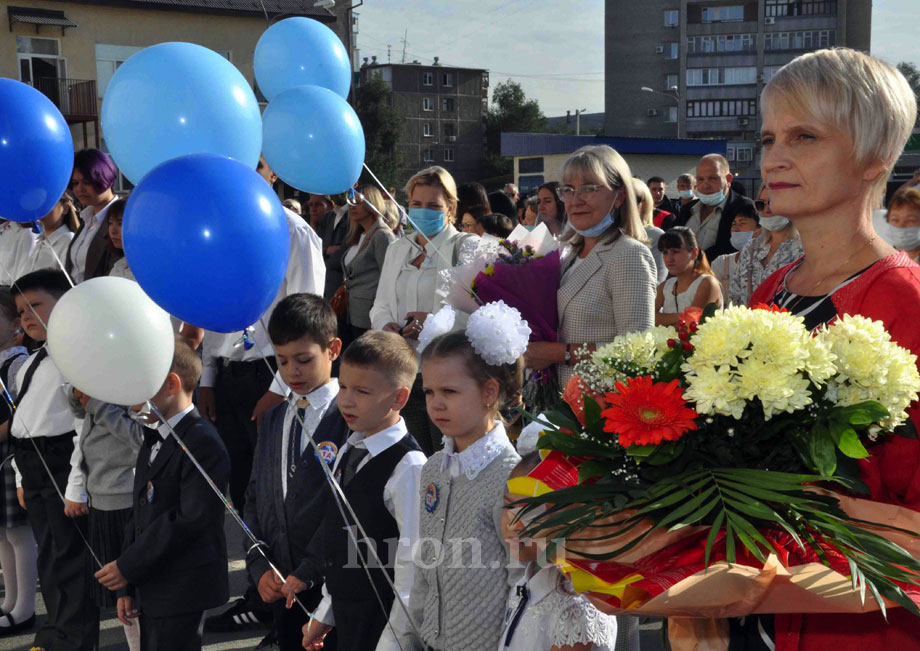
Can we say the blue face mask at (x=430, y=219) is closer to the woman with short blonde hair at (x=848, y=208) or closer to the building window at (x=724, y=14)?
the woman with short blonde hair at (x=848, y=208)

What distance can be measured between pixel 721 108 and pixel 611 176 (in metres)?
74.6

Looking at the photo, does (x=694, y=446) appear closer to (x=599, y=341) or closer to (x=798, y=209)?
(x=798, y=209)

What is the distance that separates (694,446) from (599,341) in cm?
201

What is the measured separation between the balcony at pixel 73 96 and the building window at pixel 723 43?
60163 millimetres

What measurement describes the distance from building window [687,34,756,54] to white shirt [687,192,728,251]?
236 feet

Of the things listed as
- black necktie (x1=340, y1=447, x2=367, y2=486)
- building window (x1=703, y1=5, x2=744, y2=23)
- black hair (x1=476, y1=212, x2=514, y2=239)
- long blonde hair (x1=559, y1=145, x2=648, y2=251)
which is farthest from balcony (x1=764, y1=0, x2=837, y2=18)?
black necktie (x1=340, y1=447, x2=367, y2=486)

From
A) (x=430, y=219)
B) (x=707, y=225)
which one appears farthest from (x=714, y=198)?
(x=430, y=219)

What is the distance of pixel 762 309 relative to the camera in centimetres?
157

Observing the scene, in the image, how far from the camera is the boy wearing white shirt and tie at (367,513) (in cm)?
302

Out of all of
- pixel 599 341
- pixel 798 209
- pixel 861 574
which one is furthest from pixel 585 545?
pixel 599 341

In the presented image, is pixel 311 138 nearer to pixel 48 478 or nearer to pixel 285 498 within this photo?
pixel 285 498

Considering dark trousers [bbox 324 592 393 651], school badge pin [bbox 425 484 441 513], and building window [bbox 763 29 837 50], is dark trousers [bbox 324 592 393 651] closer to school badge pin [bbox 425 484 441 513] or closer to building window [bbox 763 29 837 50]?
school badge pin [bbox 425 484 441 513]

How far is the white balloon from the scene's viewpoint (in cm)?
313

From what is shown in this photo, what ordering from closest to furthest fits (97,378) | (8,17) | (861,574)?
(861,574) → (97,378) → (8,17)
